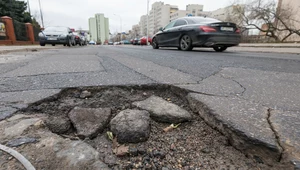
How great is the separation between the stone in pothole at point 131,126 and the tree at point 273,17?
2283 cm

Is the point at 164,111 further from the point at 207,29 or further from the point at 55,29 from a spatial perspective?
the point at 55,29

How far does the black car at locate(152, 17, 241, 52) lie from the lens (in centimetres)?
608

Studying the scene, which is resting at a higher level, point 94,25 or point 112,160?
point 94,25

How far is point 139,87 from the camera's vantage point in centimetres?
175

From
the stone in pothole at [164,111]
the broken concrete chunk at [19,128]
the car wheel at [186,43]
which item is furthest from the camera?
the car wheel at [186,43]

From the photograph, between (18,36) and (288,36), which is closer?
(18,36)

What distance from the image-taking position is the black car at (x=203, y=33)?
608 cm

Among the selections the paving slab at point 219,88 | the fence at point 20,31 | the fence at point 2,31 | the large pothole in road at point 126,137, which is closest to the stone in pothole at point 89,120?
the large pothole in road at point 126,137

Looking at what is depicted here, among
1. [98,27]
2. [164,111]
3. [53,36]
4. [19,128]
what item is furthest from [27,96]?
[98,27]

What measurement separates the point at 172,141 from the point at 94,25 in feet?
285

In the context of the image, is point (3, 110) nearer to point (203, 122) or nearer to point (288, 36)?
point (203, 122)

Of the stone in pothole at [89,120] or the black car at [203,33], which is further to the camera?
the black car at [203,33]

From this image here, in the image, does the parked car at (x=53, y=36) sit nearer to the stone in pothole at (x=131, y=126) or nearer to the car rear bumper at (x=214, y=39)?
the car rear bumper at (x=214, y=39)

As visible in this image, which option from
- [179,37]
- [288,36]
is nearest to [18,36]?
[179,37]
